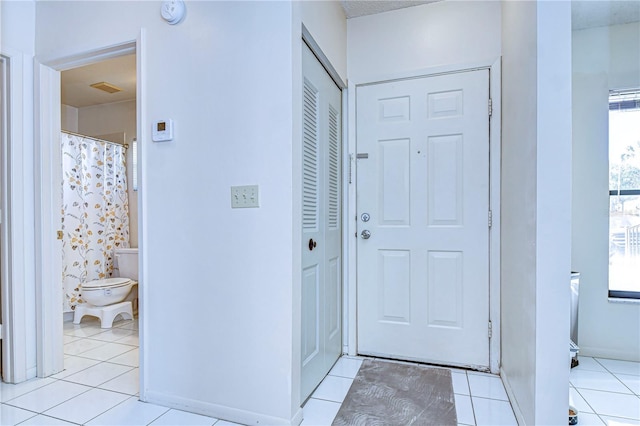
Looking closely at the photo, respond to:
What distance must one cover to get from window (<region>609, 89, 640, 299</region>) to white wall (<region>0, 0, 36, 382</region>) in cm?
377

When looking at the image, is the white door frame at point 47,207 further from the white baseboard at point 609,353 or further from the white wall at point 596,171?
the white baseboard at point 609,353

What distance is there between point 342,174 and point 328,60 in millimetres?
765

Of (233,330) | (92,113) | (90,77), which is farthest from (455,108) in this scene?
(92,113)

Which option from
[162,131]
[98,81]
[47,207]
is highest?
[98,81]

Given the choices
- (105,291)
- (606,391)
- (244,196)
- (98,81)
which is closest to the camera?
(244,196)

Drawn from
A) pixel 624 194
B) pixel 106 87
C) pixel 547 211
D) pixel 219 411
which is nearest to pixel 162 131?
pixel 219 411

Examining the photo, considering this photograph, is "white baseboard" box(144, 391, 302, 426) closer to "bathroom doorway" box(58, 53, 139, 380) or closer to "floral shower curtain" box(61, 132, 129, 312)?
"bathroom doorway" box(58, 53, 139, 380)

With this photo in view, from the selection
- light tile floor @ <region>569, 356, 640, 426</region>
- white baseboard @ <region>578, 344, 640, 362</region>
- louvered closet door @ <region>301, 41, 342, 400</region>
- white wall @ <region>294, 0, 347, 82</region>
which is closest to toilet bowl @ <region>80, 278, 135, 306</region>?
louvered closet door @ <region>301, 41, 342, 400</region>

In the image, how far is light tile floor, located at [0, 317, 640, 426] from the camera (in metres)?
1.67

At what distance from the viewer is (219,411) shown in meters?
1.70

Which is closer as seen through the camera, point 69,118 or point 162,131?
point 162,131

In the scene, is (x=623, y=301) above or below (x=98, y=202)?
below

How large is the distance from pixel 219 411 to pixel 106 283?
2.24 m

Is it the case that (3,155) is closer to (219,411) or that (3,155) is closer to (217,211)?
(217,211)
